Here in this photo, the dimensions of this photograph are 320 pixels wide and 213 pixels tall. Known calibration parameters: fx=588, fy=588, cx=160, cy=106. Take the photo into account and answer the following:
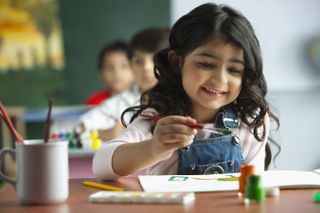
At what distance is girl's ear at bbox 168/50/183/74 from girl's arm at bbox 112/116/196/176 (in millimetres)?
423

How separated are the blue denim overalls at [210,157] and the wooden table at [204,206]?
38 cm

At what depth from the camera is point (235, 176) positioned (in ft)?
4.25

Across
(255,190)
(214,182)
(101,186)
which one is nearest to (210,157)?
(214,182)

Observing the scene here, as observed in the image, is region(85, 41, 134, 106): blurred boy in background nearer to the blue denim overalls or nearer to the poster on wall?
the poster on wall

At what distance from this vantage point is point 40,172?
40.4 inches

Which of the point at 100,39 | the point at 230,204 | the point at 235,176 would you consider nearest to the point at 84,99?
the point at 100,39

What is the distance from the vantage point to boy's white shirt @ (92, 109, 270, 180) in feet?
4.46

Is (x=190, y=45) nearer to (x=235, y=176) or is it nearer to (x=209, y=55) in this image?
(x=209, y=55)

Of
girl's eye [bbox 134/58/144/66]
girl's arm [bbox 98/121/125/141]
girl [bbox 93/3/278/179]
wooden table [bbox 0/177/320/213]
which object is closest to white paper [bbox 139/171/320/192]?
wooden table [bbox 0/177/320/213]

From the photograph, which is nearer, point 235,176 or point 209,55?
point 235,176

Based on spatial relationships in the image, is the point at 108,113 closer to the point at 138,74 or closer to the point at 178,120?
the point at 138,74

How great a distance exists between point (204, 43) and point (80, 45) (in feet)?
9.76

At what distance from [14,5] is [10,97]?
697 mm

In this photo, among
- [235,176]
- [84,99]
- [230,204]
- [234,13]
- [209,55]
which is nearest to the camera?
[230,204]
